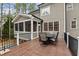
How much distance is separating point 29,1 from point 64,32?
89 centimetres

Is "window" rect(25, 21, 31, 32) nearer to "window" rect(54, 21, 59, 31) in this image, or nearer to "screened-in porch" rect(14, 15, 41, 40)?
"screened-in porch" rect(14, 15, 41, 40)

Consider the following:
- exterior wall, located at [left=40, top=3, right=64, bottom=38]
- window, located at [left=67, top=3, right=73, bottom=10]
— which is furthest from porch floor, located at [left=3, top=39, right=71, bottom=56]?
window, located at [left=67, top=3, right=73, bottom=10]

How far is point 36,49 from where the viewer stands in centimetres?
314

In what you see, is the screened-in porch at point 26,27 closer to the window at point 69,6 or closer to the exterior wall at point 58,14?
the exterior wall at point 58,14

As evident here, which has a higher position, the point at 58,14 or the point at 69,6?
the point at 69,6

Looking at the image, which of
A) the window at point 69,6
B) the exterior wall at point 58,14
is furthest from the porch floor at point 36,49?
the window at point 69,6

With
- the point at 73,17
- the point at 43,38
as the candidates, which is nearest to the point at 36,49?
the point at 43,38

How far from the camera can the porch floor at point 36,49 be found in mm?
3119

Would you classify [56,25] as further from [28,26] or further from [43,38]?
[28,26]

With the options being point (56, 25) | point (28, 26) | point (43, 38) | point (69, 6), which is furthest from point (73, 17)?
point (28, 26)

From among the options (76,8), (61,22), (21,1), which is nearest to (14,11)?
(21,1)

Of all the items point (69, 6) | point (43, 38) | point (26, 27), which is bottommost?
point (43, 38)

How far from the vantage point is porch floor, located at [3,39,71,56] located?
3.12 meters

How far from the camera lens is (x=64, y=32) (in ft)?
10.2
